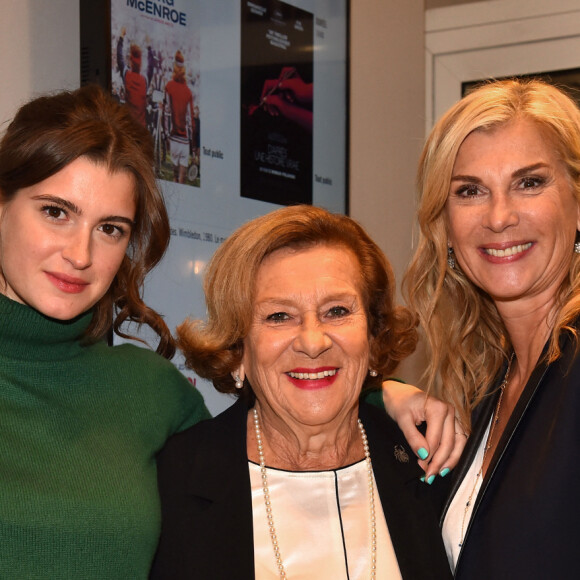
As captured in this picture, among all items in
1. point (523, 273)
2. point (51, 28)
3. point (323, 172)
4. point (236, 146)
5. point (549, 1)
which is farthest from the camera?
point (549, 1)

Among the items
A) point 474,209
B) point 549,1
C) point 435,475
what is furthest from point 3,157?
point 549,1

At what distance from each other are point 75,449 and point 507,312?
1.09 meters

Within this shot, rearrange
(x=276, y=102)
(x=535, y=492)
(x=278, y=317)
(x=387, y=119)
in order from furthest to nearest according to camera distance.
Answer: (x=387, y=119), (x=276, y=102), (x=278, y=317), (x=535, y=492)

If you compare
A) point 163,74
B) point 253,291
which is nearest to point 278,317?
point 253,291

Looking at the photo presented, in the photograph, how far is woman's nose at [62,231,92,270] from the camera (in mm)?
2066

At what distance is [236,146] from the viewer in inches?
127

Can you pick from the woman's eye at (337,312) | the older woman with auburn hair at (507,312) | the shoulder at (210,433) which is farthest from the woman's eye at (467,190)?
the shoulder at (210,433)

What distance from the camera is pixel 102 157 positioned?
2.14m

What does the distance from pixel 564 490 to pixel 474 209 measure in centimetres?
71

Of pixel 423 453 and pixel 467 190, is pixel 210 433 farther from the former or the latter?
pixel 467 190

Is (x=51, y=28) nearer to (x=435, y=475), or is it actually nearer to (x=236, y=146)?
(x=236, y=146)

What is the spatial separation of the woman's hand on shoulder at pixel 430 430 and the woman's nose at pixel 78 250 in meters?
0.92

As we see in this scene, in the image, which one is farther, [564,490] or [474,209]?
[474,209]

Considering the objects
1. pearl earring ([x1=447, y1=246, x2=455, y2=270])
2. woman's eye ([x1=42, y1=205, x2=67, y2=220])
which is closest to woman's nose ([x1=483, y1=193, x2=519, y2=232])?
pearl earring ([x1=447, y1=246, x2=455, y2=270])
